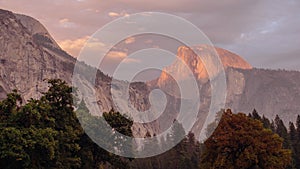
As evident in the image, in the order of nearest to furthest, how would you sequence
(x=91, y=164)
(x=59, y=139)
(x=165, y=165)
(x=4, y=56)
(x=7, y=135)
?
(x=7, y=135) → (x=59, y=139) → (x=91, y=164) → (x=165, y=165) → (x=4, y=56)

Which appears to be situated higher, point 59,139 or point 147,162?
point 59,139

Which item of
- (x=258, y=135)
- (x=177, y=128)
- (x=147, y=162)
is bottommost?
(x=147, y=162)

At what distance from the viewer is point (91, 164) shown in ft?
123

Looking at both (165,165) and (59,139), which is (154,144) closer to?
(165,165)

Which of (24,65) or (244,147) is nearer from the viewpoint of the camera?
(244,147)

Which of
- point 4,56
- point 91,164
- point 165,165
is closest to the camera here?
point 91,164

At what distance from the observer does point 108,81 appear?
645ft

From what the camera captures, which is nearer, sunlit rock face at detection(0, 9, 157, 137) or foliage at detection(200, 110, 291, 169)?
foliage at detection(200, 110, 291, 169)

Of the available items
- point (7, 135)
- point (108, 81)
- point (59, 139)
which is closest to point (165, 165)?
point (59, 139)

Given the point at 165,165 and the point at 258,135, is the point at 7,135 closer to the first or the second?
the point at 258,135

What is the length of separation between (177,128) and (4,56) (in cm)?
9003

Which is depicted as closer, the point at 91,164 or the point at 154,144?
the point at 91,164

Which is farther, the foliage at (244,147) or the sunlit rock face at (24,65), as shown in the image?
the sunlit rock face at (24,65)

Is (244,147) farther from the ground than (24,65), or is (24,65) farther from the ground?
(24,65)
